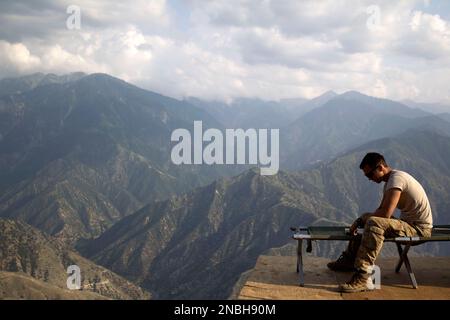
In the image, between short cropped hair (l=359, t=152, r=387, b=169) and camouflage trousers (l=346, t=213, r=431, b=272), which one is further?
short cropped hair (l=359, t=152, r=387, b=169)

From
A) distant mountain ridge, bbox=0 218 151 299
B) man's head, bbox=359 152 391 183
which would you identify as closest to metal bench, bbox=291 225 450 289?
man's head, bbox=359 152 391 183

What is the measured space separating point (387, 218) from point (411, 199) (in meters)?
0.70

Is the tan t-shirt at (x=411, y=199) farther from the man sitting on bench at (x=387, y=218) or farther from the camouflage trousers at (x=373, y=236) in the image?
the camouflage trousers at (x=373, y=236)

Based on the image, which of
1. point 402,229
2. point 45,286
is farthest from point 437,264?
point 45,286

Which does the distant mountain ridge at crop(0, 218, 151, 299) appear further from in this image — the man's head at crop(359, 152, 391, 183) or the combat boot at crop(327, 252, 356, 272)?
the man's head at crop(359, 152, 391, 183)

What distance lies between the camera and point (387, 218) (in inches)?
330

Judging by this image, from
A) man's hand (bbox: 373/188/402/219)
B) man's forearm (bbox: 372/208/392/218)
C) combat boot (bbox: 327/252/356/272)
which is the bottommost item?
combat boot (bbox: 327/252/356/272)

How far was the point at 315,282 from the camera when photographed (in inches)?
354

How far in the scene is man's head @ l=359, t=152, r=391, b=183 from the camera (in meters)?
8.41

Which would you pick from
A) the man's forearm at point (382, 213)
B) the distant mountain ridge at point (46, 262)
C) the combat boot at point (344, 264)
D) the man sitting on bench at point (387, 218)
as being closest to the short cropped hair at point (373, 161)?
the man sitting on bench at point (387, 218)

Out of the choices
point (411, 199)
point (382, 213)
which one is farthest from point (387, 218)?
point (411, 199)

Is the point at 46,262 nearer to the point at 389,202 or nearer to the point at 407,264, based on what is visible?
the point at 407,264
